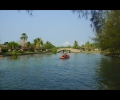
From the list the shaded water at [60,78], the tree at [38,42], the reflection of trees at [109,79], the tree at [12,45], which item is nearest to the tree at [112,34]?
the shaded water at [60,78]

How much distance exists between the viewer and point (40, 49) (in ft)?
98.0

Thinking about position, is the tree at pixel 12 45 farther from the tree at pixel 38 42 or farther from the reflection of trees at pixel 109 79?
the reflection of trees at pixel 109 79

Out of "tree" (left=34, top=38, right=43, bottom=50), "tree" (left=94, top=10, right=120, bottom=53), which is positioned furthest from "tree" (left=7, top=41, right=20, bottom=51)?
"tree" (left=94, top=10, right=120, bottom=53)

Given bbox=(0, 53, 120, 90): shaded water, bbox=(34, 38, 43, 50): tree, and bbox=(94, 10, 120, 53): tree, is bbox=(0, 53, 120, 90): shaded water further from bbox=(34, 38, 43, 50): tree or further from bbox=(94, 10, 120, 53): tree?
bbox=(34, 38, 43, 50): tree

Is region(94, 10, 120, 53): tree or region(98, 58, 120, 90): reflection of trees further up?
region(94, 10, 120, 53): tree

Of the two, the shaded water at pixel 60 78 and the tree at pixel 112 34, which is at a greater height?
the tree at pixel 112 34

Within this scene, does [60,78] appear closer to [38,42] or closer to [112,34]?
[112,34]

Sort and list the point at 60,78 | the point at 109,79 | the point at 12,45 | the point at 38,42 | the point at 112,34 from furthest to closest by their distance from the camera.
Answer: the point at 38,42, the point at 12,45, the point at 112,34, the point at 60,78, the point at 109,79

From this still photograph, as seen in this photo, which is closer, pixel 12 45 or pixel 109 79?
pixel 109 79

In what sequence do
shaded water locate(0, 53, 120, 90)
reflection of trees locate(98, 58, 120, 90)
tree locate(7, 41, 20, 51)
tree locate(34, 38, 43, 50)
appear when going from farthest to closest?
tree locate(34, 38, 43, 50) → tree locate(7, 41, 20, 51) → shaded water locate(0, 53, 120, 90) → reflection of trees locate(98, 58, 120, 90)

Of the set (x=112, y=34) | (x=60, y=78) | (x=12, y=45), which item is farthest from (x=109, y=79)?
(x=12, y=45)
